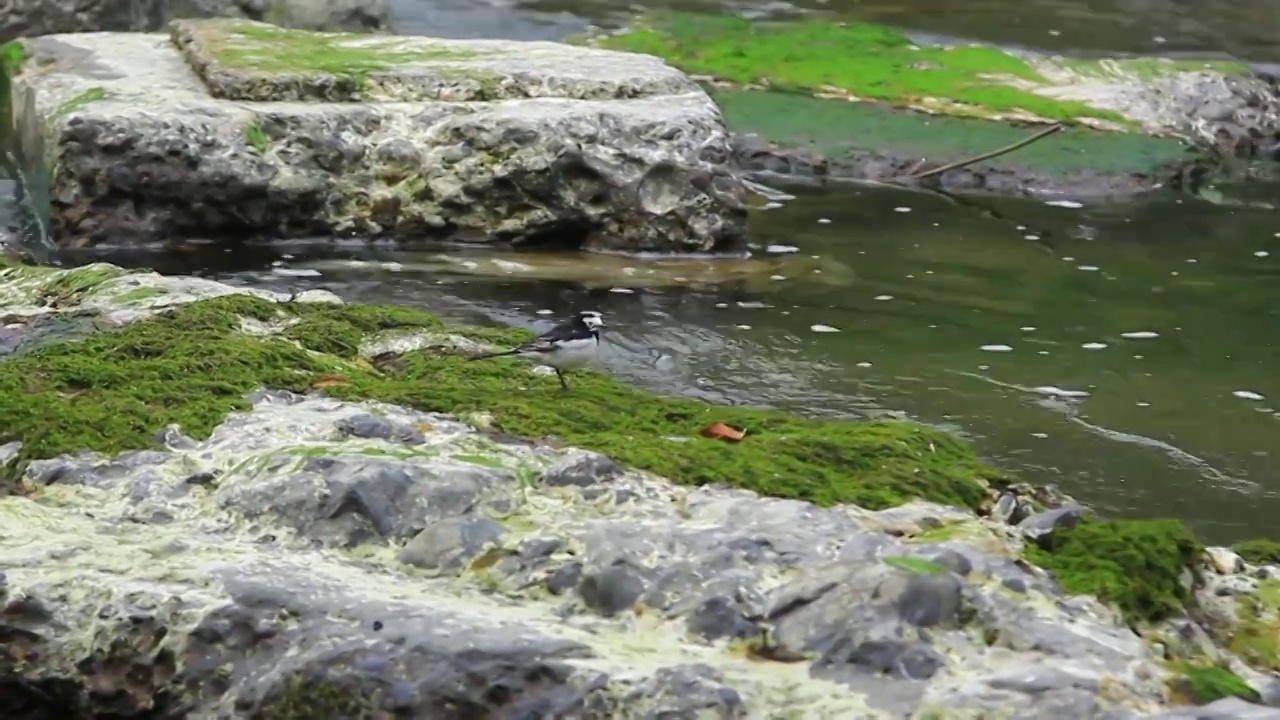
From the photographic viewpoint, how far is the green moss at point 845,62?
12805 millimetres

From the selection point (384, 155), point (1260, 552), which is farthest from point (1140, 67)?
point (1260, 552)

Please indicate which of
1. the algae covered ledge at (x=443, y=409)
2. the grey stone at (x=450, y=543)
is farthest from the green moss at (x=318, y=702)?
the algae covered ledge at (x=443, y=409)

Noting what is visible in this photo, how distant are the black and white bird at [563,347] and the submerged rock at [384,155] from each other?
3.83m

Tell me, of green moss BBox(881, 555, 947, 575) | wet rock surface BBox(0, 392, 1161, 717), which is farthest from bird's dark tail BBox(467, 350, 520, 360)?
green moss BBox(881, 555, 947, 575)

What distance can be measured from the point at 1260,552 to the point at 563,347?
81.8 inches

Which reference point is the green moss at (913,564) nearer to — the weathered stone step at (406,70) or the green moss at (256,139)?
the green moss at (256,139)

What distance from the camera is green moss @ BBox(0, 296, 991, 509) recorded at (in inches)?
157

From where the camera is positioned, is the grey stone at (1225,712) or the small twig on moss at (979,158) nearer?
the grey stone at (1225,712)

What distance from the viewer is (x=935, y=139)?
39.9 feet

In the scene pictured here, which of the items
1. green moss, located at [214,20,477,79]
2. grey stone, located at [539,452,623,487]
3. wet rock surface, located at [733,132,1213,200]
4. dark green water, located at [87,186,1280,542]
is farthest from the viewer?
wet rock surface, located at [733,132,1213,200]

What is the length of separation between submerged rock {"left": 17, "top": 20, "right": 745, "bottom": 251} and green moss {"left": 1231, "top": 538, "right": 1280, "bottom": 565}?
4945 mm

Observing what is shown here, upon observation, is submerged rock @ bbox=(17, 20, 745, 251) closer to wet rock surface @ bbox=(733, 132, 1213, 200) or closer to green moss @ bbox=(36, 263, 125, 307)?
wet rock surface @ bbox=(733, 132, 1213, 200)

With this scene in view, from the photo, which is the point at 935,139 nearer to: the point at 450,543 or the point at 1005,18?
the point at 1005,18

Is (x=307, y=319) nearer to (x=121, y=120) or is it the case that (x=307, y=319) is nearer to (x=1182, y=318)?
(x=121, y=120)
